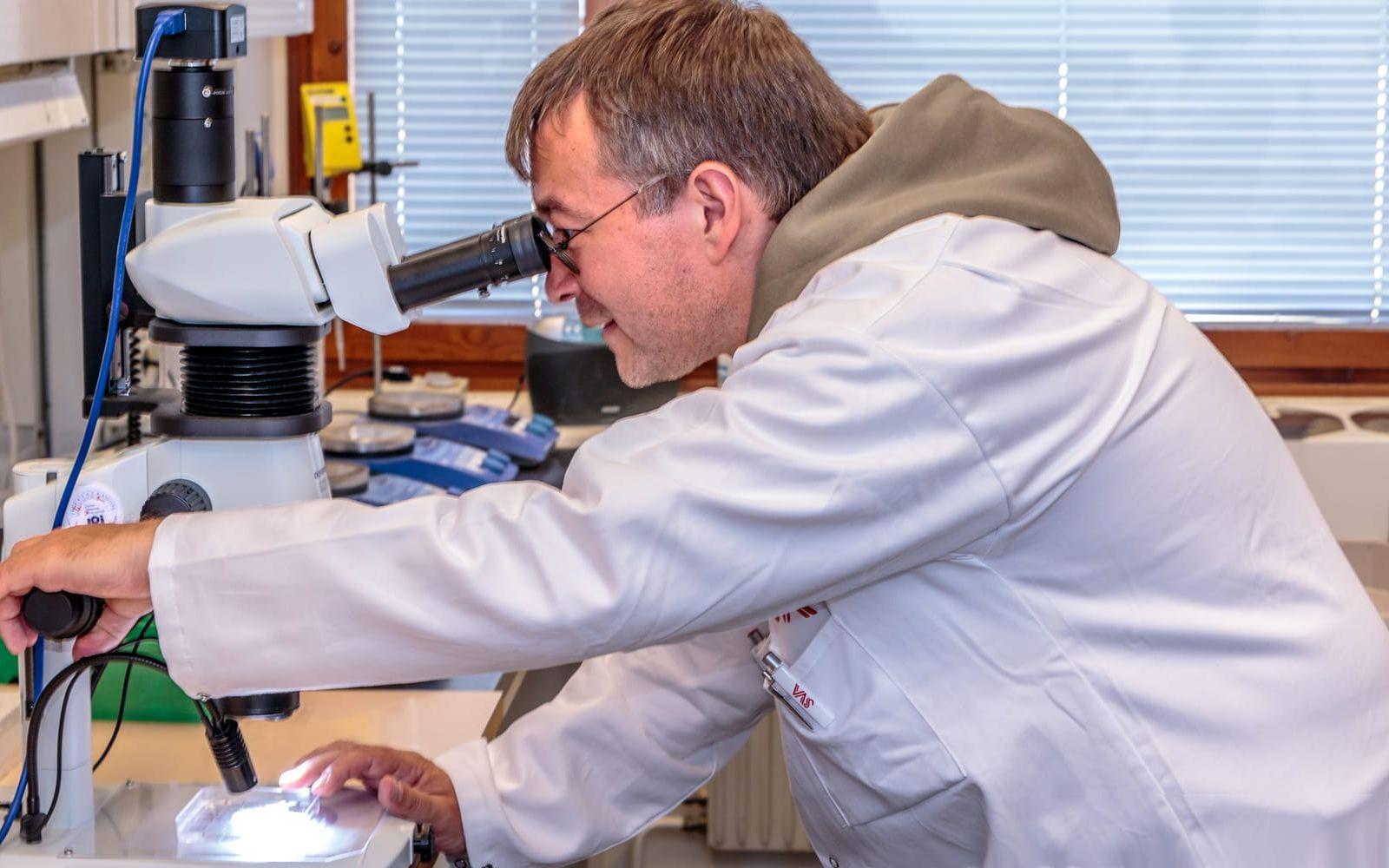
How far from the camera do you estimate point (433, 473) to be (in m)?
2.37

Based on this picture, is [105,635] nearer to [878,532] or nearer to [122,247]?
[122,247]

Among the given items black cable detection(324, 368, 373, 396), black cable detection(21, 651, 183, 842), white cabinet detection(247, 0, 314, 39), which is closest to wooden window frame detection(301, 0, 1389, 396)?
black cable detection(324, 368, 373, 396)

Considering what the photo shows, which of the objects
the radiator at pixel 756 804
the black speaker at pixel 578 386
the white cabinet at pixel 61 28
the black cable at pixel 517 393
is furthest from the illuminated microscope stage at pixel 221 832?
the black cable at pixel 517 393

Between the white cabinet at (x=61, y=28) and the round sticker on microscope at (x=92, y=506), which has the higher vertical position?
the white cabinet at (x=61, y=28)

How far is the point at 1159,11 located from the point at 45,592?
2849mm

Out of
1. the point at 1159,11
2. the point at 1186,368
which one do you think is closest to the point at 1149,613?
the point at 1186,368

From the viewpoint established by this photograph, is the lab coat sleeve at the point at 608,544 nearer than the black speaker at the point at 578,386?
Yes

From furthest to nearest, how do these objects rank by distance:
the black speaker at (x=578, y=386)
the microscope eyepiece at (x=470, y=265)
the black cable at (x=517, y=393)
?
the black cable at (x=517, y=393) → the black speaker at (x=578, y=386) → the microscope eyepiece at (x=470, y=265)

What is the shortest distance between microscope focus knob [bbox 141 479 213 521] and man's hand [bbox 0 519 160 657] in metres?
0.06

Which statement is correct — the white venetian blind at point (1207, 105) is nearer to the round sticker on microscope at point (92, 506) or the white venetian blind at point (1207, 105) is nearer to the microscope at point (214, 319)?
the microscope at point (214, 319)

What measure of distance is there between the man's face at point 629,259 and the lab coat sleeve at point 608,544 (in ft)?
0.93

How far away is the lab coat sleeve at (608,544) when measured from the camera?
990 millimetres

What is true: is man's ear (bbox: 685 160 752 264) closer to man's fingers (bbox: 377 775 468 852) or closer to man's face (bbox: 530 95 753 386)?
man's face (bbox: 530 95 753 386)

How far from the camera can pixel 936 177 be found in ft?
3.95
